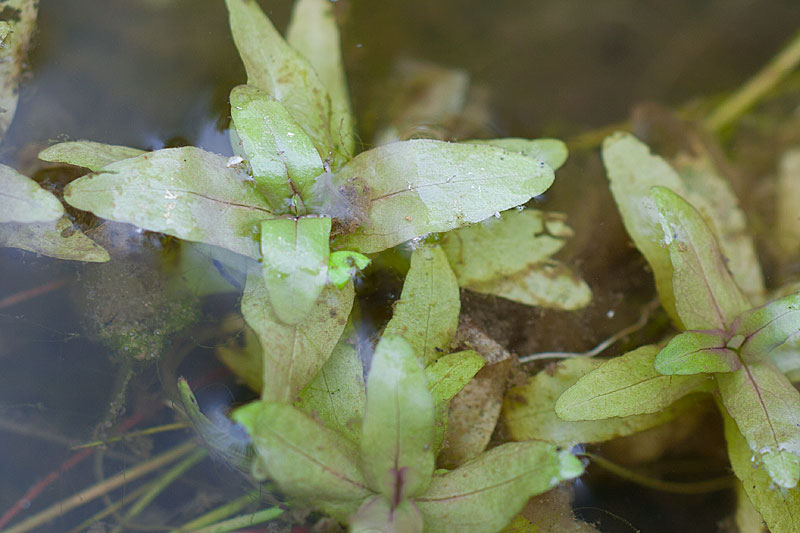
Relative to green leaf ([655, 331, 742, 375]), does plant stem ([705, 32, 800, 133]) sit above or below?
above

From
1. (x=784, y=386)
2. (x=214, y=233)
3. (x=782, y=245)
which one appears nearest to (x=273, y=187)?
(x=214, y=233)

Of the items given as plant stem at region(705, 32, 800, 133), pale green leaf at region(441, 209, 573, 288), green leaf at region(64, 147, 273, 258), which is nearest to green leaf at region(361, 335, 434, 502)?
green leaf at region(64, 147, 273, 258)

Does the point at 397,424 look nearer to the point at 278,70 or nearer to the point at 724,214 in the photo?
the point at 278,70

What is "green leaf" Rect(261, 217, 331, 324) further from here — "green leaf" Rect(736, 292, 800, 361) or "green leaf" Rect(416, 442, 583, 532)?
"green leaf" Rect(736, 292, 800, 361)

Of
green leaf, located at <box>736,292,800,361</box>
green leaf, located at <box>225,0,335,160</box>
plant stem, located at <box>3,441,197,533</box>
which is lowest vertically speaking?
plant stem, located at <box>3,441,197,533</box>

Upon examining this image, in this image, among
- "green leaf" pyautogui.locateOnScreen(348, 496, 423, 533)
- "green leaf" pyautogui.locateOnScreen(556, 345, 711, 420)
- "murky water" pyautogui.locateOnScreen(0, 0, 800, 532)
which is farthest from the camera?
"murky water" pyautogui.locateOnScreen(0, 0, 800, 532)

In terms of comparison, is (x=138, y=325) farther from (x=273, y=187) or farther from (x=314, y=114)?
(x=314, y=114)

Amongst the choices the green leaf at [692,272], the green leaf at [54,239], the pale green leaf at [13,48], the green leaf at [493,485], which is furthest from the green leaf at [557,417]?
the pale green leaf at [13,48]
